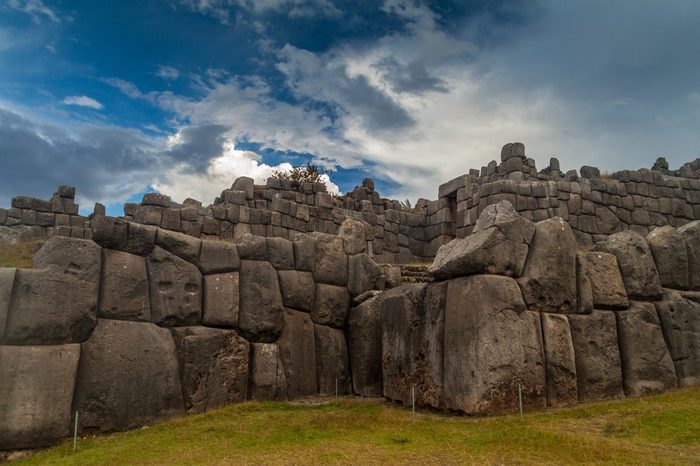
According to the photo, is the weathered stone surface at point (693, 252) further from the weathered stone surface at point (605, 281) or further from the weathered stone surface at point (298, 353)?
the weathered stone surface at point (298, 353)

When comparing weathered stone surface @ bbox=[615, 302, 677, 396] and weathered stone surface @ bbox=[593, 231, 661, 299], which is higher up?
weathered stone surface @ bbox=[593, 231, 661, 299]

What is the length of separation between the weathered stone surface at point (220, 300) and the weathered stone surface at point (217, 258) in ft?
0.44

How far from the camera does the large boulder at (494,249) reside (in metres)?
9.73

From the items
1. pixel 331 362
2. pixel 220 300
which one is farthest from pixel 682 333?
pixel 220 300

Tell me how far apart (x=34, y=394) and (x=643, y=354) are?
398 inches

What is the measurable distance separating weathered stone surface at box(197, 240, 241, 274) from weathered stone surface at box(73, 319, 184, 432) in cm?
152

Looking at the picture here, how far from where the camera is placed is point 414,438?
802 cm

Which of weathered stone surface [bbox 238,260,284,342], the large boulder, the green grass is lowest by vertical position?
the green grass

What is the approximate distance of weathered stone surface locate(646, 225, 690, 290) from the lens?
37.5 feet

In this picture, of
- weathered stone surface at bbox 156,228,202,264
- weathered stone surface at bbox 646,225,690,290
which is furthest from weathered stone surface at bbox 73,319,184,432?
weathered stone surface at bbox 646,225,690,290

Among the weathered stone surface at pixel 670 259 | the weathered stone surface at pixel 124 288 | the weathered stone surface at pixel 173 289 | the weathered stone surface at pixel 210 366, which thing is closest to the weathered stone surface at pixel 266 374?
the weathered stone surface at pixel 210 366

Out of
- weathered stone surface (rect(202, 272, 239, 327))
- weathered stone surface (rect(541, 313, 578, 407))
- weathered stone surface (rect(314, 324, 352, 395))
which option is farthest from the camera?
weathered stone surface (rect(314, 324, 352, 395))

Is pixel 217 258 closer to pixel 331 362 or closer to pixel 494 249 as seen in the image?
pixel 331 362

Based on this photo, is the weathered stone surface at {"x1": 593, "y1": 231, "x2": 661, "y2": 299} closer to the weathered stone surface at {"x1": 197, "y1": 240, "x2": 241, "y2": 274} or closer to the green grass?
the green grass
